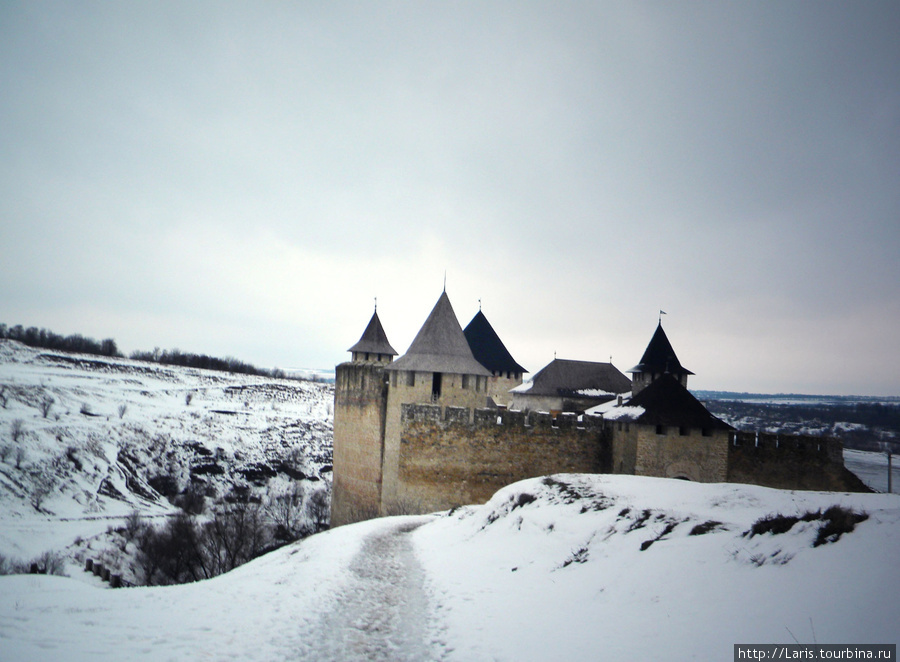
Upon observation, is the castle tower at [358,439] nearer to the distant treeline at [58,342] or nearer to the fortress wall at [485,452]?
the fortress wall at [485,452]

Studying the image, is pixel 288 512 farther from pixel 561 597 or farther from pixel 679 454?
pixel 561 597

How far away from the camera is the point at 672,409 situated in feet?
43.0

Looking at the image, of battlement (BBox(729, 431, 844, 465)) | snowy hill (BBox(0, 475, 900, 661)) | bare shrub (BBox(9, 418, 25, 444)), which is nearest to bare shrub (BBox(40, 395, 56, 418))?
bare shrub (BBox(9, 418, 25, 444))

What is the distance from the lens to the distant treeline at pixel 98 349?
3600 cm

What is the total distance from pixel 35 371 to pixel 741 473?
42.2 meters

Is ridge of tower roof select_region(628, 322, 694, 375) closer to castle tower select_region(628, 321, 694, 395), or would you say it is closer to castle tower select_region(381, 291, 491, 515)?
castle tower select_region(628, 321, 694, 395)

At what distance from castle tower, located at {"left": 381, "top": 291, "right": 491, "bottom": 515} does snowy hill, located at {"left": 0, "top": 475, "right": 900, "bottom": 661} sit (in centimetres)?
816

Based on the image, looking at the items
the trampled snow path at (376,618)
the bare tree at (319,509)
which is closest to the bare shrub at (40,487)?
the bare tree at (319,509)

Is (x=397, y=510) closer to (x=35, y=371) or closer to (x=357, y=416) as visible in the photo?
(x=357, y=416)

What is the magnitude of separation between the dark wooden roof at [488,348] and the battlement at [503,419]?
10774 mm

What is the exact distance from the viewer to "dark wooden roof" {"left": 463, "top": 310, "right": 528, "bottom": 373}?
2530 centimetres

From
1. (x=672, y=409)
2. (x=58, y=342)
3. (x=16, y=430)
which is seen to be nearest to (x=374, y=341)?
(x=672, y=409)

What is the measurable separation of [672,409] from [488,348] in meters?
13.2

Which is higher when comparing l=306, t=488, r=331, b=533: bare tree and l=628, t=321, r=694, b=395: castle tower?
l=628, t=321, r=694, b=395: castle tower
